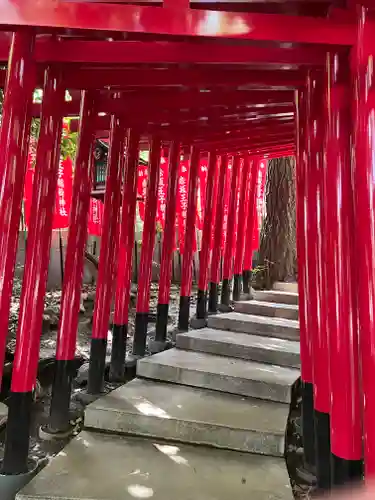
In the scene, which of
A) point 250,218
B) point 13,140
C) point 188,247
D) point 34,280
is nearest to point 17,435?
point 34,280

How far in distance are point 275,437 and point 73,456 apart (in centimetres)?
163

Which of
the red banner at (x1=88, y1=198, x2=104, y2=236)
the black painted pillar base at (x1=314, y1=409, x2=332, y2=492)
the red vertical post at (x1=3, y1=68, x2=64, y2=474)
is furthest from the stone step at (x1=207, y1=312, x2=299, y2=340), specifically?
the red banner at (x1=88, y1=198, x2=104, y2=236)

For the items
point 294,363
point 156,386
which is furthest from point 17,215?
point 294,363

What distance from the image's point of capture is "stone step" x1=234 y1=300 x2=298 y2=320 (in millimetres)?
6239

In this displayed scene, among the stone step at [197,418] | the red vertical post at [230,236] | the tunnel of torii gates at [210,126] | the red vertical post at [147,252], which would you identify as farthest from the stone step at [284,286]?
the stone step at [197,418]

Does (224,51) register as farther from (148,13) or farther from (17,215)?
(17,215)

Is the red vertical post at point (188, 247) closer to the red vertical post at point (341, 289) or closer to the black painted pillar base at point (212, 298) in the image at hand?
the black painted pillar base at point (212, 298)

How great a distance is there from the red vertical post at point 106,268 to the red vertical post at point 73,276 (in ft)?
1.66

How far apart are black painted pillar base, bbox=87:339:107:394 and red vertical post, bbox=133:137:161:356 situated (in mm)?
1044

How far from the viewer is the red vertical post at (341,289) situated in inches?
98.2

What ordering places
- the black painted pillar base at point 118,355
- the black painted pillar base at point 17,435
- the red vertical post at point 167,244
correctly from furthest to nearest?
1. the red vertical post at point 167,244
2. the black painted pillar base at point 118,355
3. the black painted pillar base at point 17,435

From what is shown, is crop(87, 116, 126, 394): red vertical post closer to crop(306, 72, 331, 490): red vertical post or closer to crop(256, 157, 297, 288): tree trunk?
crop(306, 72, 331, 490): red vertical post

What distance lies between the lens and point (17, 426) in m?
3.24

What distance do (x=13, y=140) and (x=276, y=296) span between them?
495 centimetres
